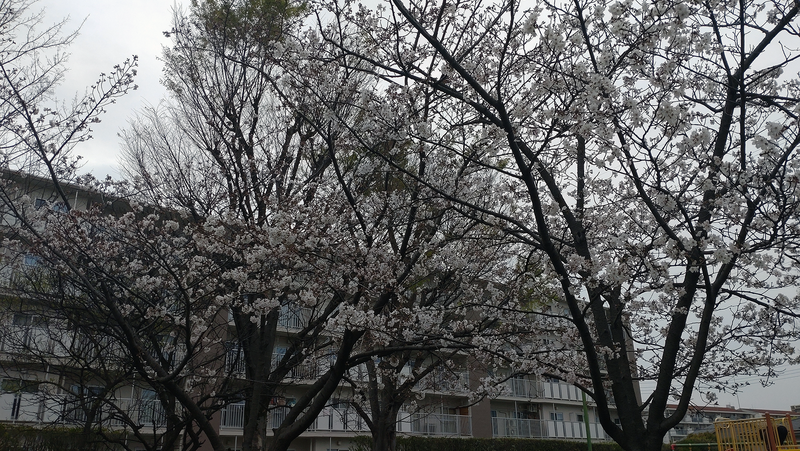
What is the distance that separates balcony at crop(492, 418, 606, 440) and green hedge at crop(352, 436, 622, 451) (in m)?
1.64

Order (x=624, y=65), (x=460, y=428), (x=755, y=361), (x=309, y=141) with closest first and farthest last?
1. (x=624, y=65)
2. (x=755, y=361)
3. (x=309, y=141)
4. (x=460, y=428)

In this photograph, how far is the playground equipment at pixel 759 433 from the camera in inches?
442

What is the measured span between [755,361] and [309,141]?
679 centimetres

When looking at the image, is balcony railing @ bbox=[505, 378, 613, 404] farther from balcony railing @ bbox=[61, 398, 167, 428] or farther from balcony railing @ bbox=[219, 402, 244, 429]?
balcony railing @ bbox=[61, 398, 167, 428]

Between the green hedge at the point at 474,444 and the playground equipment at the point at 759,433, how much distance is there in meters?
8.98

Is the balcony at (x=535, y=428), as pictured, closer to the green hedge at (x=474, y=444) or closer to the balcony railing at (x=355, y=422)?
the green hedge at (x=474, y=444)

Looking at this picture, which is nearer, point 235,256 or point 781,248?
point 781,248

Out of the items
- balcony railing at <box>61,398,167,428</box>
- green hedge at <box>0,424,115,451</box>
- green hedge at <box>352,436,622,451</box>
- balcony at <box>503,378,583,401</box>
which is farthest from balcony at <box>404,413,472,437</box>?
green hedge at <box>0,424,115,451</box>

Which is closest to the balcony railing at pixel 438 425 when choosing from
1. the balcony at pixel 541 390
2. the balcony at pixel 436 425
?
the balcony at pixel 436 425

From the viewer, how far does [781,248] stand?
4.75 m

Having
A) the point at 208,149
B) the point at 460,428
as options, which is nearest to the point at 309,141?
the point at 208,149

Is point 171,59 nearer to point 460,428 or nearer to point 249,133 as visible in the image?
point 249,133

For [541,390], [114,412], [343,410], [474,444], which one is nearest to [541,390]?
[541,390]

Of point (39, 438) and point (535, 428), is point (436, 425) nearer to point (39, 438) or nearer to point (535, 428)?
point (535, 428)
